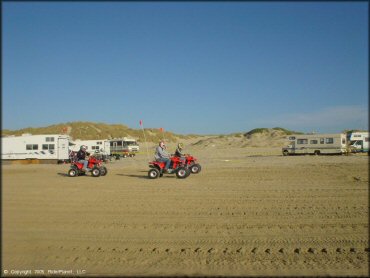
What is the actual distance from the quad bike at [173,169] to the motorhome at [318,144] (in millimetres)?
20775

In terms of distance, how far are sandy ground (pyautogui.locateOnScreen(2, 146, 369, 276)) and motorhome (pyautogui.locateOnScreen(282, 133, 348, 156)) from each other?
959 inches

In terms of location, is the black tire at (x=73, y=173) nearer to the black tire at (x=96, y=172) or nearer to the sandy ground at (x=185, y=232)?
the black tire at (x=96, y=172)

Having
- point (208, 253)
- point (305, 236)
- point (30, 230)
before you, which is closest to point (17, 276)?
point (30, 230)

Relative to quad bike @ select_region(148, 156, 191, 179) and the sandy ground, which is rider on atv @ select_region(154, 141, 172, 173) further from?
the sandy ground

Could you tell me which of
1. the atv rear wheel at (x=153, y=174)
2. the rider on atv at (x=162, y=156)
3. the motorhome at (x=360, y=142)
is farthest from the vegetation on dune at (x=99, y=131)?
the atv rear wheel at (x=153, y=174)

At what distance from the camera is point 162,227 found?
6.78 metres

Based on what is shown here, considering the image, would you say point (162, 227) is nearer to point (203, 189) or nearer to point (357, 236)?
point (357, 236)

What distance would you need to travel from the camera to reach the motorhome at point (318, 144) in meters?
32.8

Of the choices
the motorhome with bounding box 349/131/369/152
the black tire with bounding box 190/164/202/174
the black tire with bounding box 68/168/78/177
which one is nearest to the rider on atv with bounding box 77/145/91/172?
the black tire with bounding box 68/168/78/177

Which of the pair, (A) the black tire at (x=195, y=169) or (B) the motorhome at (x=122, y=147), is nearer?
(A) the black tire at (x=195, y=169)

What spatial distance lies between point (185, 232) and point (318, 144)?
3004cm

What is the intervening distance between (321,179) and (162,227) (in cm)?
857

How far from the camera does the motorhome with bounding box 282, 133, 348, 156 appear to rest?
108ft

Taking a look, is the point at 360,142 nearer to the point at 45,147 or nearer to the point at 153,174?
the point at 153,174
